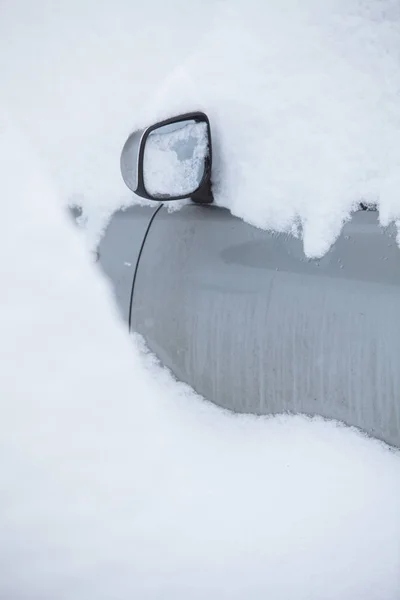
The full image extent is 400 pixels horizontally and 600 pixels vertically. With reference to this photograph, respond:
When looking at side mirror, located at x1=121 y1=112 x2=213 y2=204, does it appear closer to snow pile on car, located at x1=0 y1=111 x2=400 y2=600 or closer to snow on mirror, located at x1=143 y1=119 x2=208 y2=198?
snow on mirror, located at x1=143 y1=119 x2=208 y2=198

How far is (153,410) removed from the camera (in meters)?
2.37

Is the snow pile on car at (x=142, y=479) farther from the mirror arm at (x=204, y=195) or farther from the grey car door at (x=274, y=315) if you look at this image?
the mirror arm at (x=204, y=195)

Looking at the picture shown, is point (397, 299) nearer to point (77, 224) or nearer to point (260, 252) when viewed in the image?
point (260, 252)

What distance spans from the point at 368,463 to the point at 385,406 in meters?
0.22

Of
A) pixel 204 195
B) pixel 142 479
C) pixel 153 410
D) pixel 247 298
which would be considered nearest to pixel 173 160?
pixel 204 195

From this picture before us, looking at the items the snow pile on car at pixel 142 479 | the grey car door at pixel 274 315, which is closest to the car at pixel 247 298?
the grey car door at pixel 274 315

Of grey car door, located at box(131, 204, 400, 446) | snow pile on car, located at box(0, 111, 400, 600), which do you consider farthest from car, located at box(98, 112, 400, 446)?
snow pile on car, located at box(0, 111, 400, 600)

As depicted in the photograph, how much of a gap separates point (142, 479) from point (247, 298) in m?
0.95

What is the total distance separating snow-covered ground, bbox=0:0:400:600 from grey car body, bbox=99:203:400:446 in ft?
0.27

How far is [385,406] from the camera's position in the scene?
5.00ft

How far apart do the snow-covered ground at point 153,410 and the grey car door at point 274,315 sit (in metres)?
0.09

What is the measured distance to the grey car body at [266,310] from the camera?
1542 millimetres

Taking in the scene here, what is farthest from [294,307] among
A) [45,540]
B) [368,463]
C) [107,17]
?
[107,17]

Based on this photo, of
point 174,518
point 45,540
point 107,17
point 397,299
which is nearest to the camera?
point 397,299
